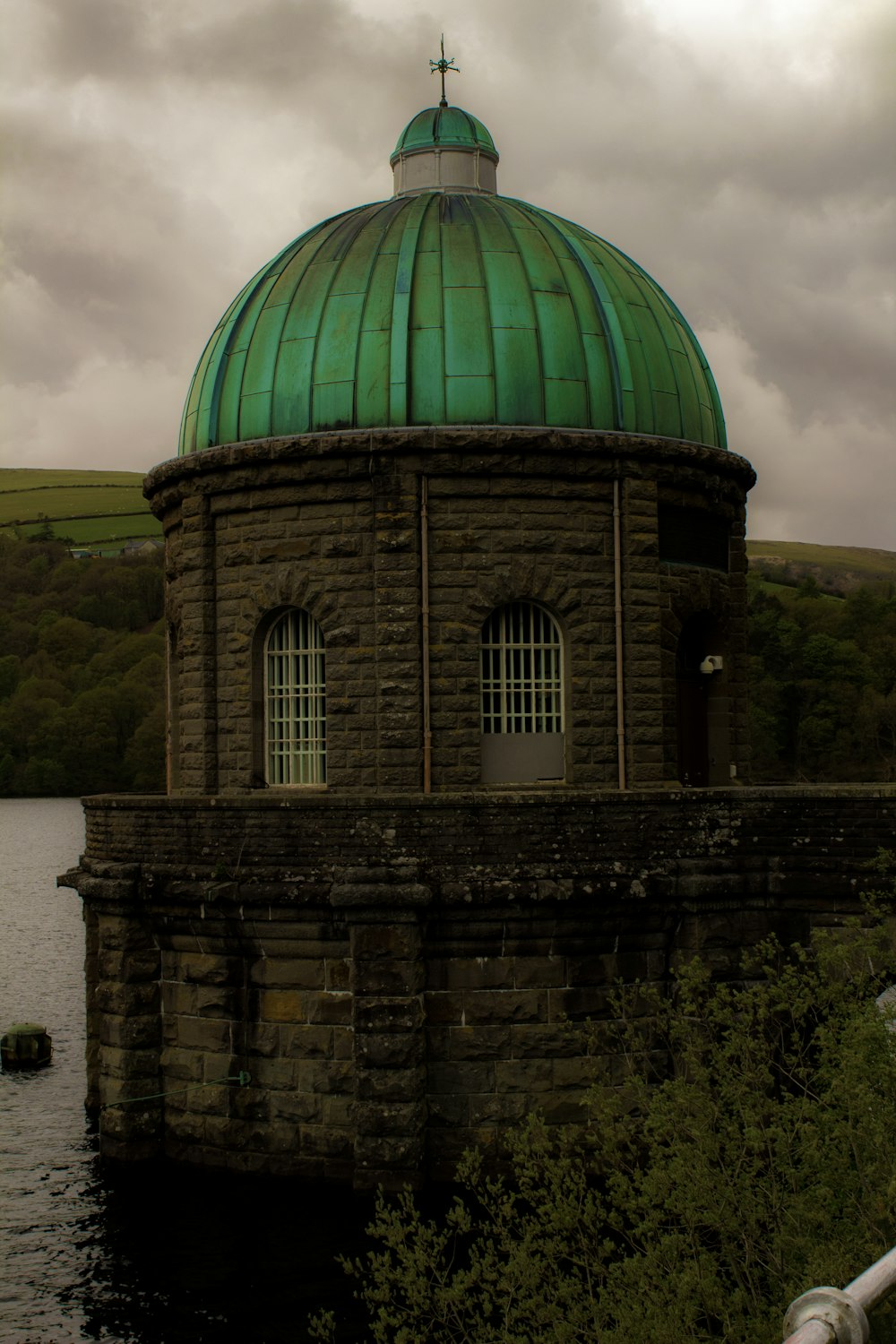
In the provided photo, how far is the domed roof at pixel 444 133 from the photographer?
73.7 ft

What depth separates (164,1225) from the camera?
1560 cm

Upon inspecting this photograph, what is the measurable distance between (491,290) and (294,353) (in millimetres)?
2747

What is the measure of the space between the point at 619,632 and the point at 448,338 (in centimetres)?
442

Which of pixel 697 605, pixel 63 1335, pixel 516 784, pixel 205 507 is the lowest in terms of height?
pixel 63 1335

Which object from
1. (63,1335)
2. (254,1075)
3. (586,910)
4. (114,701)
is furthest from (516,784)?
(114,701)

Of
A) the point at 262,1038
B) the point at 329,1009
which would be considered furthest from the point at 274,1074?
the point at 329,1009

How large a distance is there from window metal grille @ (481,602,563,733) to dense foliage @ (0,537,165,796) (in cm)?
6388

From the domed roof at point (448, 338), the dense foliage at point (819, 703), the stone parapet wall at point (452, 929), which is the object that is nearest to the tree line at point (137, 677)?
the dense foliage at point (819, 703)

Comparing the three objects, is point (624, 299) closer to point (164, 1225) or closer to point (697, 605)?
point (697, 605)

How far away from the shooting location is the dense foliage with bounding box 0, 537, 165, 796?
295ft

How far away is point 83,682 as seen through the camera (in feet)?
322

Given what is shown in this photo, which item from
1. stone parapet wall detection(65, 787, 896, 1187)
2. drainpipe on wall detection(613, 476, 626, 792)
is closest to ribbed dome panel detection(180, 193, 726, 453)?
drainpipe on wall detection(613, 476, 626, 792)

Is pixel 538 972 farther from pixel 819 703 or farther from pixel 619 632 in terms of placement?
pixel 819 703

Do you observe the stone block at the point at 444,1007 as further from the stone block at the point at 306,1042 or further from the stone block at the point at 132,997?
the stone block at the point at 132,997
